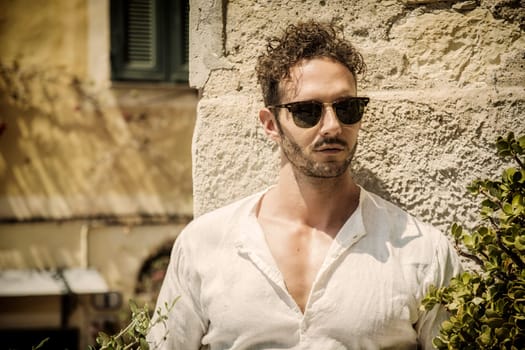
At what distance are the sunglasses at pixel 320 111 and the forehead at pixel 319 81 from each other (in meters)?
0.02

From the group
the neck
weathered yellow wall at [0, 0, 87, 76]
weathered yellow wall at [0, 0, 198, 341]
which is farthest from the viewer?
weathered yellow wall at [0, 0, 198, 341]

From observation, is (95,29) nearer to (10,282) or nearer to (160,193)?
(160,193)

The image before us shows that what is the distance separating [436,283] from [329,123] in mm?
563

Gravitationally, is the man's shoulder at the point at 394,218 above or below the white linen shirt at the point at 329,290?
above

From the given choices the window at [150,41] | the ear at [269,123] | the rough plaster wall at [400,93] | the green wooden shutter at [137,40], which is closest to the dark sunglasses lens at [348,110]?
the ear at [269,123]

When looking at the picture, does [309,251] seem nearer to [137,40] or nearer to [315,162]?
[315,162]

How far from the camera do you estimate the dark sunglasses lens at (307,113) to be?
2299 millimetres

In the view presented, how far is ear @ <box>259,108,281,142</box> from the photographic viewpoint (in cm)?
248

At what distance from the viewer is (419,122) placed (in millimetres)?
2621

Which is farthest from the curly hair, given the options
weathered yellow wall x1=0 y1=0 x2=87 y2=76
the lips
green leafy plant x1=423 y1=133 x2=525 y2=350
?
weathered yellow wall x1=0 y1=0 x2=87 y2=76

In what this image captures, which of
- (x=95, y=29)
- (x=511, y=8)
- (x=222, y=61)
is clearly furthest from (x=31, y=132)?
(x=511, y=8)

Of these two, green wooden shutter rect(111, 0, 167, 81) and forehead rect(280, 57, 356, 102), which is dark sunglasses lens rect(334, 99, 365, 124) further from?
green wooden shutter rect(111, 0, 167, 81)

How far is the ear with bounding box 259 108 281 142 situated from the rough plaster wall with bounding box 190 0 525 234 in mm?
251

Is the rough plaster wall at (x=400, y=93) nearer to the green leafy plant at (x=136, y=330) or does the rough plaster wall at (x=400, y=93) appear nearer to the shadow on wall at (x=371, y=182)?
the shadow on wall at (x=371, y=182)
